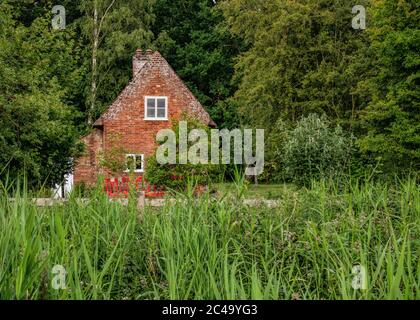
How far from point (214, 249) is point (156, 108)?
24758mm

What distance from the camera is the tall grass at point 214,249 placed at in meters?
3.72

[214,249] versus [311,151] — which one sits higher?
[311,151]

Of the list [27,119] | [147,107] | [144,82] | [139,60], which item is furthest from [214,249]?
[139,60]

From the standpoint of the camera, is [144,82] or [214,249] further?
[144,82]

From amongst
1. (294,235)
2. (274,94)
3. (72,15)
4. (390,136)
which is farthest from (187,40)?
(294,235)

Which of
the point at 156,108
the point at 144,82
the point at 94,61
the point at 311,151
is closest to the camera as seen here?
the point at 311,151

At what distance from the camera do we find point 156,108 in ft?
94.2

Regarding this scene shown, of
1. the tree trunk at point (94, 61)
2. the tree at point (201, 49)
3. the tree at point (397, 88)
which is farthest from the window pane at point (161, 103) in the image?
the tree at point (201, 49)

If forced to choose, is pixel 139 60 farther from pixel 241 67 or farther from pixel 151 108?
pixel 241 67

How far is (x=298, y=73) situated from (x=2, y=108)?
749 inches

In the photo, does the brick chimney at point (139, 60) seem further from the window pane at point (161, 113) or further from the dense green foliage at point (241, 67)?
the dense green foliage at point (241, 67)
